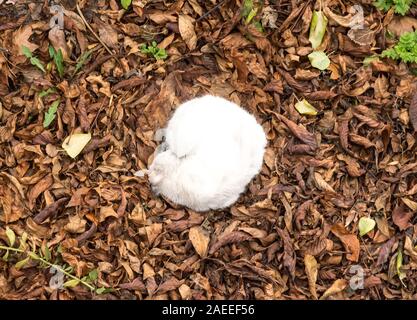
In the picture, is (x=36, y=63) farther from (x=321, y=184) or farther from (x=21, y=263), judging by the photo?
(x=321, y=184)

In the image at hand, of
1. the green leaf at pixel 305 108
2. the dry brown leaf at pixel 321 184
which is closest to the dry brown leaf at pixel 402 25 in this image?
the green leaf at pixel 305 108

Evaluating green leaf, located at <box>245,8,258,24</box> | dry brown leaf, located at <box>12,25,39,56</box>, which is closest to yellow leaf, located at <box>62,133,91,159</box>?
dry brown leaf, located at <box>12,25,39,56</box>

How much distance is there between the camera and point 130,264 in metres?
3.96

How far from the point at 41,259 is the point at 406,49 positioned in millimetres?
2846

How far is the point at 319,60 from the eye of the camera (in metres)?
4.19

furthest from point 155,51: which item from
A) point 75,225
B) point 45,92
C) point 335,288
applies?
point 335,288

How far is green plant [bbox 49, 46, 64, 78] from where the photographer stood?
412 cm

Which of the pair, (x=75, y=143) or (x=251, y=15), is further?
(x=251, y=15)

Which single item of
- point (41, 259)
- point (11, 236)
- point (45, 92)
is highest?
point (45, 92)

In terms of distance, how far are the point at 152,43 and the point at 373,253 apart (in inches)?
82.6

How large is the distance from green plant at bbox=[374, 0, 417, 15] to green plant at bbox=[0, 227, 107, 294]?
2.67 m

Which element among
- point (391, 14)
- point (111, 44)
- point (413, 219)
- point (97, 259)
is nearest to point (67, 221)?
point (97, 259)

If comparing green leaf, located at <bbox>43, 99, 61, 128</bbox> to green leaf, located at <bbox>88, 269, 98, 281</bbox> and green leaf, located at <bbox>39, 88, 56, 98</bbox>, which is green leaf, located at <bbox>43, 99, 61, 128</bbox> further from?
green leaf, located at <bbox>88, 269, 98, 281</bbox>

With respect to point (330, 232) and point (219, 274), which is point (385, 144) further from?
point (219, 274)
